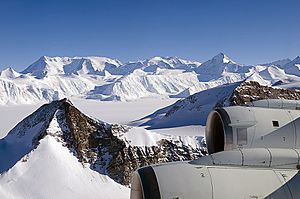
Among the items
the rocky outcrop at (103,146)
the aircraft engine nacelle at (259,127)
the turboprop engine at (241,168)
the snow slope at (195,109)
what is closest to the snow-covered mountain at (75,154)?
the rocky outcrop at (103,146)

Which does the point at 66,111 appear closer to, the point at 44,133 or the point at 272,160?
the point at 44,133

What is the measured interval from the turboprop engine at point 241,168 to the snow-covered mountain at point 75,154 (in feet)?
92.9

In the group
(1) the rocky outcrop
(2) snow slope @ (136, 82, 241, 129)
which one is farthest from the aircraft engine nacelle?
(2) snow slope @ (136, 82, 241, 129)

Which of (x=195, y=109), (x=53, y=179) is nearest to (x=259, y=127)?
(x=53, y=179)

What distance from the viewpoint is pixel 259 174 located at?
14.0 meters

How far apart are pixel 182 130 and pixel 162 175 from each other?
2284 inches

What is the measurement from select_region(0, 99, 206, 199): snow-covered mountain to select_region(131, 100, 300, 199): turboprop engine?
28317mm

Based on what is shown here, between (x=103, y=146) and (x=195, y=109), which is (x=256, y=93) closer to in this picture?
(x=195, y=109)

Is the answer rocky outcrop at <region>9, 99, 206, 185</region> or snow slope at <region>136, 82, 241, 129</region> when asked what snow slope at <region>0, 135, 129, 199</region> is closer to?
rocky outcrop at <region>9, 99, 206, 185</region>

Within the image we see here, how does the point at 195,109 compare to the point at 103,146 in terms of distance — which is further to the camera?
the point at 195,109

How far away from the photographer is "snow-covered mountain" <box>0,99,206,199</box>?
42.2 meters

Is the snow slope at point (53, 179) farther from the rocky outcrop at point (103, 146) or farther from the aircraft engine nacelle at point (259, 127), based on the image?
the aircraft engine nacelle at point (259, 127)

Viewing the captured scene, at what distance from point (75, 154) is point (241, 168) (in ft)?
126

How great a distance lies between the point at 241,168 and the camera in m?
14.2
